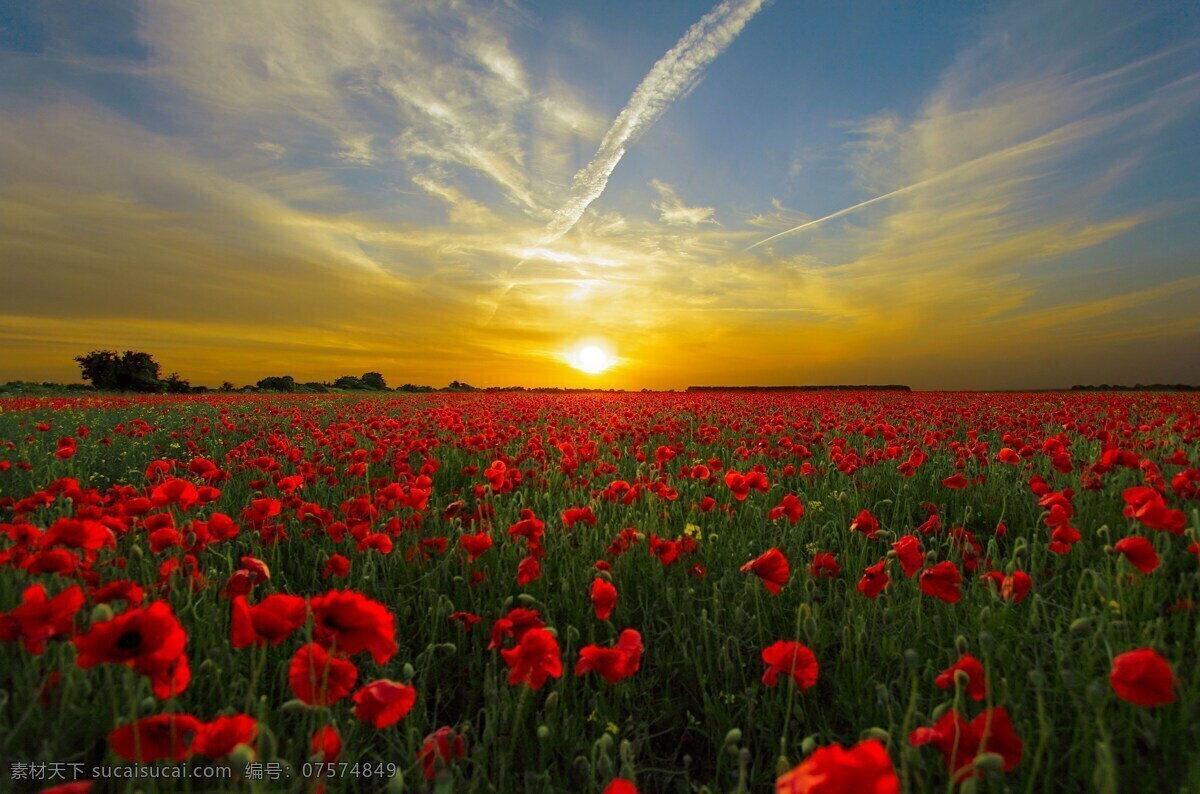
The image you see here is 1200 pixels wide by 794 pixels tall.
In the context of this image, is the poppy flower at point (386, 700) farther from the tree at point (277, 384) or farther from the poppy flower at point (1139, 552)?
the tree at point (277, 384)

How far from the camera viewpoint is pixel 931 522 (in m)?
3.54

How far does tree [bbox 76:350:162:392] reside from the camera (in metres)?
42.3

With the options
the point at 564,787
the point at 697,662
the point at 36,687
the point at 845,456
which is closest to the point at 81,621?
the point at 36,687

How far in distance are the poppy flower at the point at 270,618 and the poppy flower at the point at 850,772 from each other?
118 centimetres

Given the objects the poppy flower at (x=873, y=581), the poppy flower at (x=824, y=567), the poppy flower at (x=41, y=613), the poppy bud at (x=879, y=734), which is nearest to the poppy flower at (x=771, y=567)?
the poppy flower at (x=873, y=581)

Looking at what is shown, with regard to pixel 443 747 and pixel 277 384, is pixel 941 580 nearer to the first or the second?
pixel 443 747

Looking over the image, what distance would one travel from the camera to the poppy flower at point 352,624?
1479 millimetres

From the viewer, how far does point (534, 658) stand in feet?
5.74

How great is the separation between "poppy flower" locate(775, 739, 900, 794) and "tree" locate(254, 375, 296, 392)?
4168 centimetres

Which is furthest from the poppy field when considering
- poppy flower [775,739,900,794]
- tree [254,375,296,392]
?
tree [254,375,296,392]

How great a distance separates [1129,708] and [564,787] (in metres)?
1.69

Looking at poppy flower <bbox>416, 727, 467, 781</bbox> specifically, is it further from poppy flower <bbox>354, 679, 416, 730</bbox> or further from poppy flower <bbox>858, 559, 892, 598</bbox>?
poppy flower <bbox>858, 559, 892, 598</bbox>

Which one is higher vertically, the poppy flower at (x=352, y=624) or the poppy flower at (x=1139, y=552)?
the poppy flower at (x=1139, y=552)

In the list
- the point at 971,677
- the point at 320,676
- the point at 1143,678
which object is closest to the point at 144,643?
the point at 320,676
